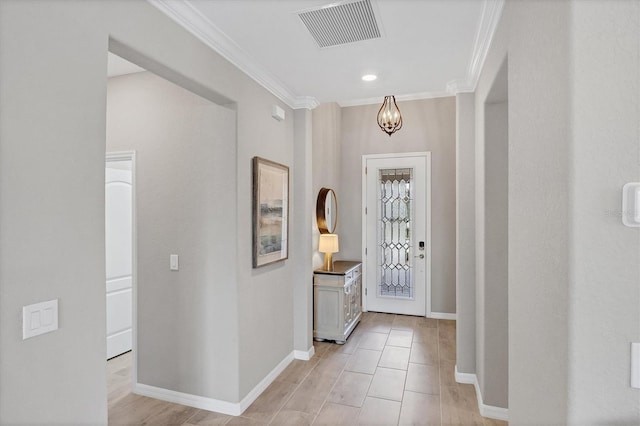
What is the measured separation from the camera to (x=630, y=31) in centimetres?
91

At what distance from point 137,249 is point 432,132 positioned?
4.01 m

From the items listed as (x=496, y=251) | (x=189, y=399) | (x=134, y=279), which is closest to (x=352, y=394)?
(x=189, y=399)

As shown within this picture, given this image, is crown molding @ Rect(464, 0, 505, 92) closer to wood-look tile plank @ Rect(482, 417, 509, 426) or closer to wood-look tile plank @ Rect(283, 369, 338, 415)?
wood-look tile plank @ Rect(482, 417, 509, 426)

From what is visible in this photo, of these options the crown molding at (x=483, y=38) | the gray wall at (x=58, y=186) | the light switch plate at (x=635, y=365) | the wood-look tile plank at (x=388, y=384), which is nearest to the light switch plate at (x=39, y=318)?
the gray wall at (x=58, y=186)

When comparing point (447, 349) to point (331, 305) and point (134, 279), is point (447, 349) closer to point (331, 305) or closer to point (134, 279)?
point (331, 305)

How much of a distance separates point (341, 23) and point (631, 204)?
1.82 m

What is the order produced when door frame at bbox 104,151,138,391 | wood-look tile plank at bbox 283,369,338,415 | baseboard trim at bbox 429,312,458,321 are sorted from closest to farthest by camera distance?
wood-look tile plank at bbox 283,369,338,415 < door frame at bbox 104,151,138,391 < baseboard trim at bbox 429,312,458,321

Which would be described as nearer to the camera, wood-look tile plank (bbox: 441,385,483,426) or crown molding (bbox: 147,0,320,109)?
crown molding (bbox: 147,0,320,109)

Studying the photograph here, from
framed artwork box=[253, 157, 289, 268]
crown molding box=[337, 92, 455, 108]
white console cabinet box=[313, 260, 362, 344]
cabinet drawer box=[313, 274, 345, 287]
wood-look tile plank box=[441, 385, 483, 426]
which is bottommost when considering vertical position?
wood-look tile plank box=[441, 385, 483, 426]

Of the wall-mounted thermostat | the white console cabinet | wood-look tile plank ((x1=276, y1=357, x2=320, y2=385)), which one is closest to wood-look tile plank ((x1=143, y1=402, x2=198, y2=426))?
wood-look tile plank ((x1=276, y1=357, x2=320, y2=385))

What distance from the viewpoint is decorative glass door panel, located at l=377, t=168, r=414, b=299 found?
16.9ft

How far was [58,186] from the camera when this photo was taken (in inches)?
54.4

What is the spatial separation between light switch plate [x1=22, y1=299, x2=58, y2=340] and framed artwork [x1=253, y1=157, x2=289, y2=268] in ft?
5.01

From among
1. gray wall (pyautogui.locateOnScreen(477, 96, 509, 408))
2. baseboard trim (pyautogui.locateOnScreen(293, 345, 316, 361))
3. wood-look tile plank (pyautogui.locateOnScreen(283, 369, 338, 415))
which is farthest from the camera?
baseboard trim (pyautogui.locateOnScreen(293, 345, 316, 361))
